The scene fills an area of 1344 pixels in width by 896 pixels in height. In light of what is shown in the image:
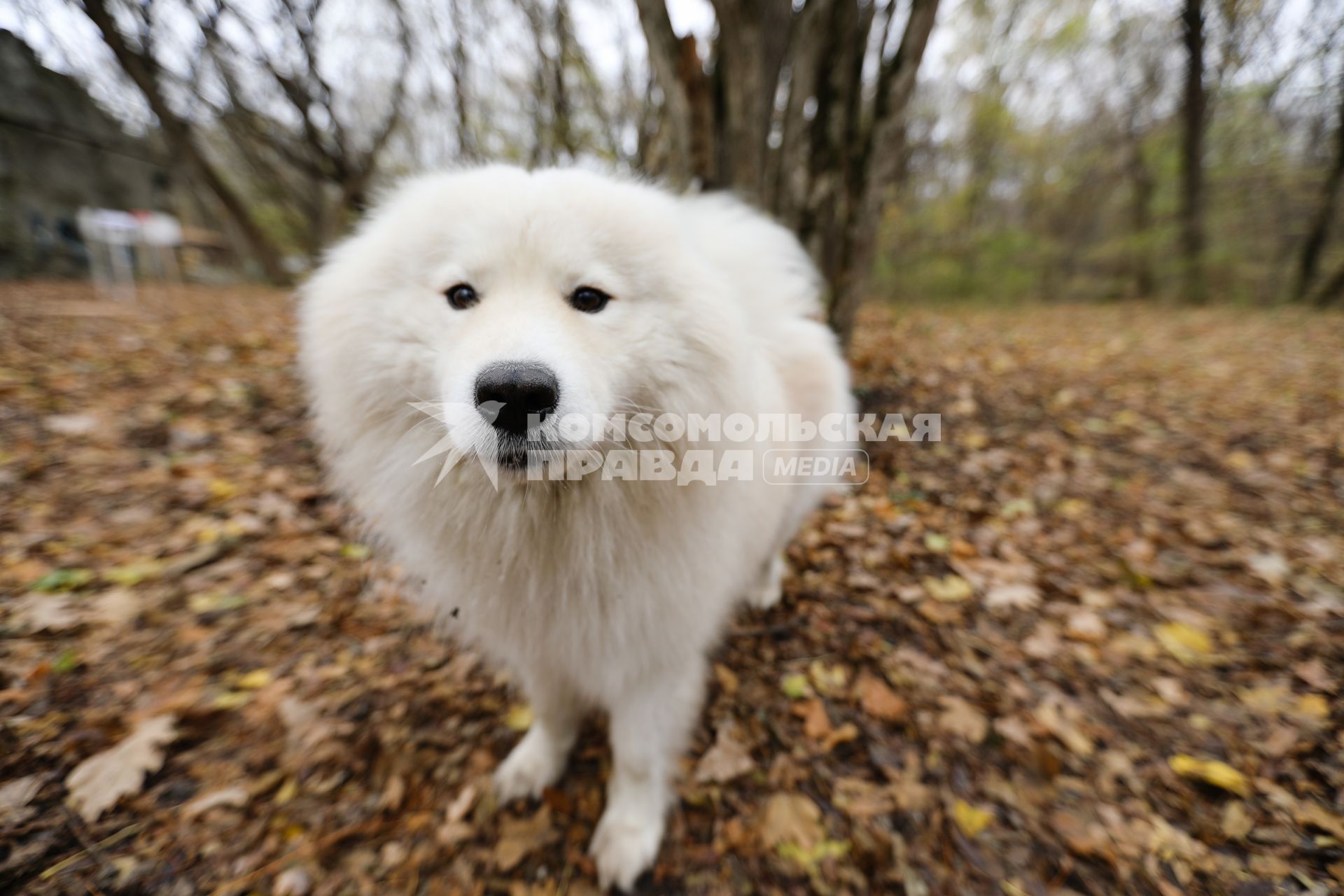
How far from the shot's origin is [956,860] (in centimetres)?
155

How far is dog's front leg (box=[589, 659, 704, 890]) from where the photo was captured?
5.24 ft

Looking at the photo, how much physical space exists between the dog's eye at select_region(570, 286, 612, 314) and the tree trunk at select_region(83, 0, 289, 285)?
9.82 m

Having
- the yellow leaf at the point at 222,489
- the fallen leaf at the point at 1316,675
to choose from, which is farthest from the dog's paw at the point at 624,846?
the yellow leaf at the point at 222,489

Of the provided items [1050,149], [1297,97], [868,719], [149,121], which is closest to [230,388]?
[868,719]

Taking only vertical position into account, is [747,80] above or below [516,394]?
above

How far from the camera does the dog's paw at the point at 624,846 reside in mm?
1578

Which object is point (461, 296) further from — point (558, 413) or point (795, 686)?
point (795, 686)

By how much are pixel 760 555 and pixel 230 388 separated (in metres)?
3.96

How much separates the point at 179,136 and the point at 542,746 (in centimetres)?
1067

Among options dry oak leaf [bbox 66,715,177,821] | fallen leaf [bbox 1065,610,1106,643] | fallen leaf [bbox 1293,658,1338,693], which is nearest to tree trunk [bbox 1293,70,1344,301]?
fallen leaf [bbox 1293,658,1338,693]

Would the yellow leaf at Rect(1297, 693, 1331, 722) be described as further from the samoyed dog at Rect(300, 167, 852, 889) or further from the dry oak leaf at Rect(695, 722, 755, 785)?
the samoyed dog at Rect(300, 167, 852, 889)

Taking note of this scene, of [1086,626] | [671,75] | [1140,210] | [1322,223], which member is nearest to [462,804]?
[1086,626]

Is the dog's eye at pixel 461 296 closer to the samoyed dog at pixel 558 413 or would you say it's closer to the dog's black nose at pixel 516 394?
the samoyed dog at pixel 558 413

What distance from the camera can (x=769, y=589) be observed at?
2617 millimetres
